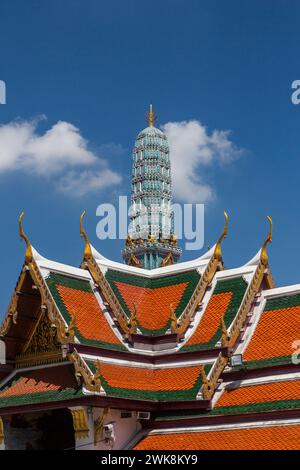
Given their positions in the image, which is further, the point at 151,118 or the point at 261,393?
the point at 151,118

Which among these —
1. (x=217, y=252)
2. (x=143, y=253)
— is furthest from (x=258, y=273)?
(x=143, y=253)

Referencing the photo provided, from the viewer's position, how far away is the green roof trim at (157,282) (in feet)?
90.6

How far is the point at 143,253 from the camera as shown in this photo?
76.8m

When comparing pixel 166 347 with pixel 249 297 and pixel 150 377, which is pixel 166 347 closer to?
pixel 150 377

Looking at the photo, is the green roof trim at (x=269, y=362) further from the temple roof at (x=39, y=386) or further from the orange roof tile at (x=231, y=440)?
the temple roof at (x=39, y=386)

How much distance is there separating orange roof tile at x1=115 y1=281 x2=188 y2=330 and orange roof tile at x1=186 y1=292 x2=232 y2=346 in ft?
3.65

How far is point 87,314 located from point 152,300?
292 centimetres

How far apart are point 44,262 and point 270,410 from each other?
25.9 ft

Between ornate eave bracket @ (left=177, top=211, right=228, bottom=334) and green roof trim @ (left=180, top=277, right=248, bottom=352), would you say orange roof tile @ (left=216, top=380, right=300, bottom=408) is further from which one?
ornate eave bracket @ (left=177, top=211, right=228, bottom=334)

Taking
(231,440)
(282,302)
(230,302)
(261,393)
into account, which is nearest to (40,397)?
(231,440)

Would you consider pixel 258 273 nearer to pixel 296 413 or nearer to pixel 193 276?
pixel 193 276

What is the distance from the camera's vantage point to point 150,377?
26.4 m

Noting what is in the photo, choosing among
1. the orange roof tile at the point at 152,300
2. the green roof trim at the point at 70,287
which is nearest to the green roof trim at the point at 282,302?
the orange roof tile at the point at 152,300

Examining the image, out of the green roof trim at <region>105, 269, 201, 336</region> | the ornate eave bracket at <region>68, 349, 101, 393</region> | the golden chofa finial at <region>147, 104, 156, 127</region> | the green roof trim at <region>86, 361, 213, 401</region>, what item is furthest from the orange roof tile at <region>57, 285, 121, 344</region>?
the golden chofa finial at <region>147, 104, 156, 127</region>
